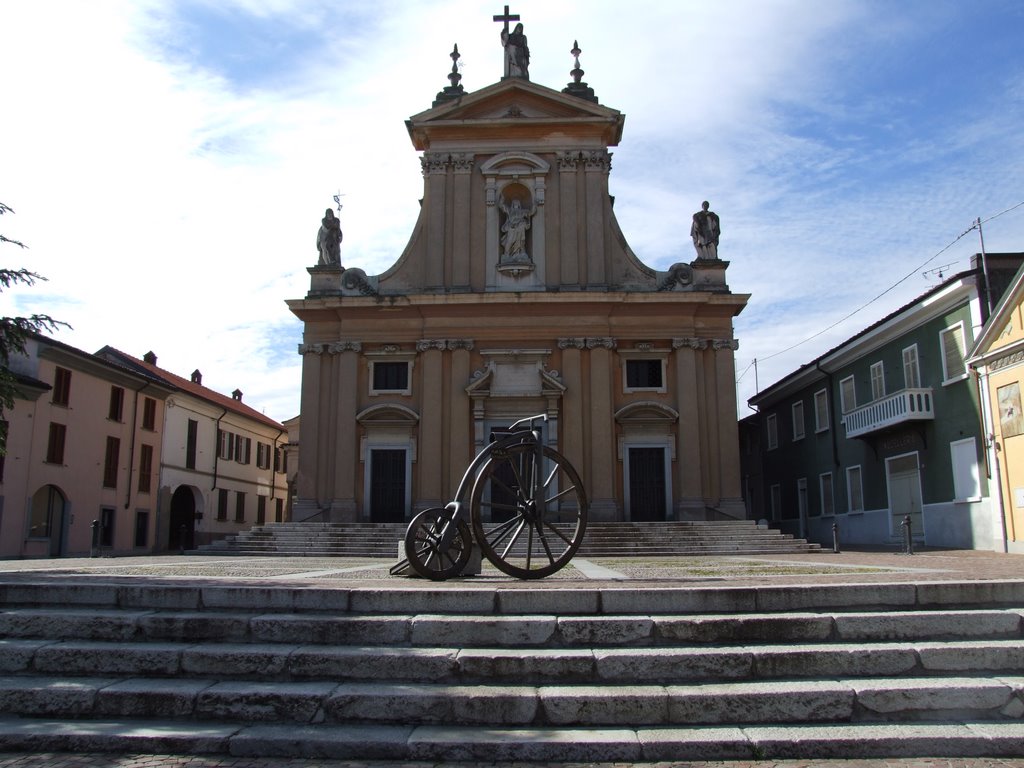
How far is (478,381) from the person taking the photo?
27.9 m

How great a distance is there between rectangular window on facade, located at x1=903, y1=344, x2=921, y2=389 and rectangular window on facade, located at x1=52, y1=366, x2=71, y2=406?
98.1ft

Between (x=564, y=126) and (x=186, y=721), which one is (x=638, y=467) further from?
(x=186, y=721)

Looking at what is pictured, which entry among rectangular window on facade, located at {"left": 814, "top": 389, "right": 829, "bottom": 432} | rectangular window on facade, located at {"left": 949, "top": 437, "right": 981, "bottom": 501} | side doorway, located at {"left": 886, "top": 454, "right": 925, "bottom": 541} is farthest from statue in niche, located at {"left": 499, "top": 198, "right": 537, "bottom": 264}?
rectangular window on facade, located at {"left": 949, "top": 437, "right": 981, "bottom": 501}

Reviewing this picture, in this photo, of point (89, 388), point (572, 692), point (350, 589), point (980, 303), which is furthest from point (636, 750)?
point (89, 388)

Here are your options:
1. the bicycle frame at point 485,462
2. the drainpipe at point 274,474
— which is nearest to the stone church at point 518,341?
the bicycle frame at point 485,462

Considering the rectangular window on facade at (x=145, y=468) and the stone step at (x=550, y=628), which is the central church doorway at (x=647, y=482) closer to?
the stone step at (x=550, y=628)

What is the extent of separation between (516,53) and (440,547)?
26.5 m

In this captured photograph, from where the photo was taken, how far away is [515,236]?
29.2 metres

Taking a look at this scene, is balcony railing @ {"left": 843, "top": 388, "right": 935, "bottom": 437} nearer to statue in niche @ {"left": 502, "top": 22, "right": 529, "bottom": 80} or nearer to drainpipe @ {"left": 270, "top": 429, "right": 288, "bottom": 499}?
statue in niche @ {"left": 502, "top": 22, "right": 529, "bottom": 80}

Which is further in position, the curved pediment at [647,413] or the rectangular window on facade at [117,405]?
the rectangular window on facade at [117,405]

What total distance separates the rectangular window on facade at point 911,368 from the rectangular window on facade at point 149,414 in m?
31.1

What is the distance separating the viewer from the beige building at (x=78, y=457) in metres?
29.1

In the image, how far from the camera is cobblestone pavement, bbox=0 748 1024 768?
5473 mm

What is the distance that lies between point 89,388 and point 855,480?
29.7 meters
